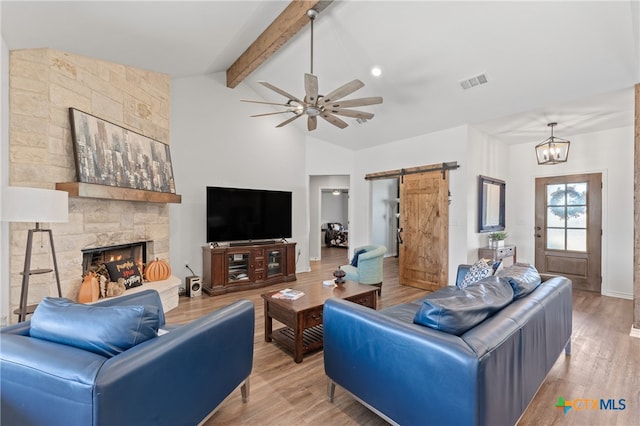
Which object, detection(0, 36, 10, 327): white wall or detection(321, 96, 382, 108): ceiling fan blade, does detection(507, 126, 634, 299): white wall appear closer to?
detection(321, 96, 382, 108): ceiling fan blade

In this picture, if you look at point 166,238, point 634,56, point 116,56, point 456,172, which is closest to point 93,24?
point 116,56

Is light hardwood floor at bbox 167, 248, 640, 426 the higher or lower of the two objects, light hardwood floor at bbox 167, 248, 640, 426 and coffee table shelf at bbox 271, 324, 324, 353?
A: the lower

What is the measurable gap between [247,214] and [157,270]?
1.65 meters

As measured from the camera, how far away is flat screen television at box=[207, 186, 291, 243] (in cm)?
475

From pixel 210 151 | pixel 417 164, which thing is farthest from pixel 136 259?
pixel 417 164

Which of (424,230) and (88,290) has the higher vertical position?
(424,230)

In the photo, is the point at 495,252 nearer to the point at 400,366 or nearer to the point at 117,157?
the point at 400,366

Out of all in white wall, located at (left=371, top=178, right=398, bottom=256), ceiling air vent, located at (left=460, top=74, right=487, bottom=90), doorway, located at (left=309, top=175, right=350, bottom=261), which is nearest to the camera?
ceiling air vent, located at (left=460, top=74, right=487, bottom=90)

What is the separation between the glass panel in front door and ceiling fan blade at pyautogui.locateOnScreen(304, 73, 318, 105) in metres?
4.89

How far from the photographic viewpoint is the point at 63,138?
116 inches

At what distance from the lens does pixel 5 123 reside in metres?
2.61

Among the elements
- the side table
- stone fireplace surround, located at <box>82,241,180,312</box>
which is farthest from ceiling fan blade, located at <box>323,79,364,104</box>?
the side table

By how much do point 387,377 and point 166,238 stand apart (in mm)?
3920

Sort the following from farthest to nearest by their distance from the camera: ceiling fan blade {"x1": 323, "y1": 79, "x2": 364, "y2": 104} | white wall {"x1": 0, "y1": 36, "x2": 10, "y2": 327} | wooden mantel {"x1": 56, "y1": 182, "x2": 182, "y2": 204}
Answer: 1. wooden mantel {"x1": 56, "y1": 182, "x2": 182, "y2": 204}
2. ceiling fan blade {"x1": 323, "y1": 79, "x2": 364, "y2": 104}
3. white wall {"x1": 0, "y1": 36, "x2": 10, "y2": 327}
